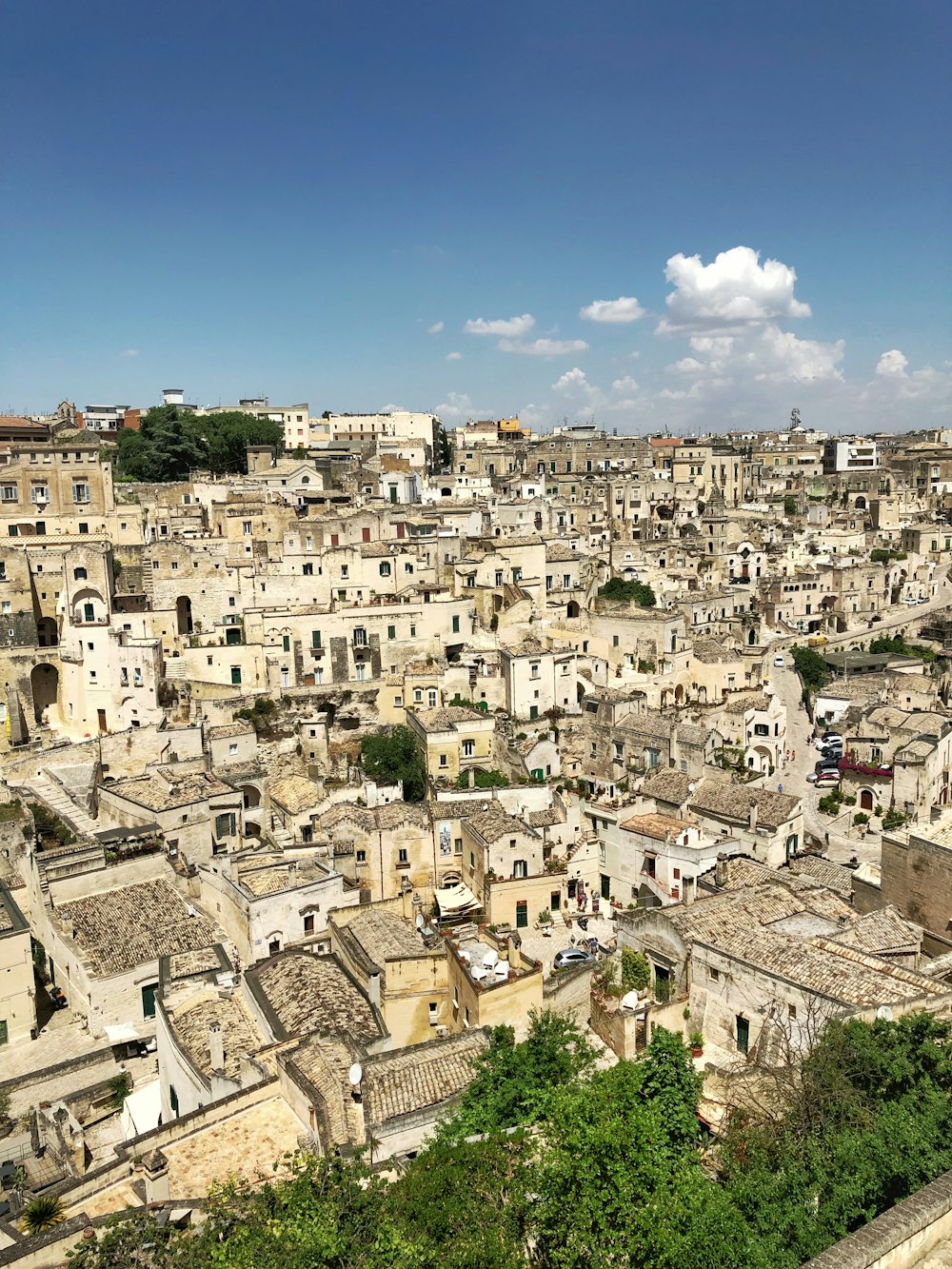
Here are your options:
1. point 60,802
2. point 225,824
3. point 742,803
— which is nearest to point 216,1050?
point 225,824

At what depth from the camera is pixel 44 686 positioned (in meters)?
38.4

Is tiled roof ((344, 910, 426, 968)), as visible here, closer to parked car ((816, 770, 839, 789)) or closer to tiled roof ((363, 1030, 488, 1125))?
tiled roof ((363, 1030, 488, 1125))

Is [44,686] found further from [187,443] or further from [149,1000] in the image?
[187,443]

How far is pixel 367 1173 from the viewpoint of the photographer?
462 inches

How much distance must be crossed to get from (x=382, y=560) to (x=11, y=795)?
17902mm

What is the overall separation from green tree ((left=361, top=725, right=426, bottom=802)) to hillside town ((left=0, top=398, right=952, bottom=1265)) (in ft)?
0.53

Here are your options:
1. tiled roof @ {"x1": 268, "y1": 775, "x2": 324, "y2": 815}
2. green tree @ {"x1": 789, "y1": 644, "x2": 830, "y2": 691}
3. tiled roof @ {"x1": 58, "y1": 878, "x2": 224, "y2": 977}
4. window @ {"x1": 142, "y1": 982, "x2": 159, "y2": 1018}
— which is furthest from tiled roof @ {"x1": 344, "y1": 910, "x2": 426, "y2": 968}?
green tree @ {"x1": 789, "y1": 644, "x2": 830, "y2": 691}

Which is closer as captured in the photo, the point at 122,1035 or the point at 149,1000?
the point at 122,1035

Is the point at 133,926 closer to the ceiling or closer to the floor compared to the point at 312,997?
closer to the floor

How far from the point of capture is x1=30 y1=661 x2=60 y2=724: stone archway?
1502 inches

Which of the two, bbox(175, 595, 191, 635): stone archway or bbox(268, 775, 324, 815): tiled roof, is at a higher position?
bbox(175, 595, 191, 635): stone archway

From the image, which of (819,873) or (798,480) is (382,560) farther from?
(798,480)

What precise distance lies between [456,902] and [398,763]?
7437 millimetres

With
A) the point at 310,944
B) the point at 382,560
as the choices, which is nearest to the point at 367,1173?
the point at 310,944
